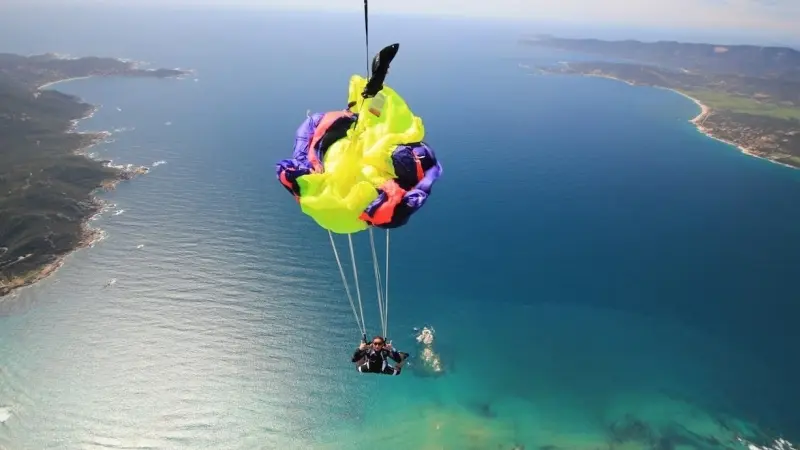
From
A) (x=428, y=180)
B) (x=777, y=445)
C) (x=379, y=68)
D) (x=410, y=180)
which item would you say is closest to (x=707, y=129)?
(x=777, y=445)

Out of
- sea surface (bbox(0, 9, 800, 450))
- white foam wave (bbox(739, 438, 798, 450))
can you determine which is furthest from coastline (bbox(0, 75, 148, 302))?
white foam wave (bbox(739, 438, 798, 450))

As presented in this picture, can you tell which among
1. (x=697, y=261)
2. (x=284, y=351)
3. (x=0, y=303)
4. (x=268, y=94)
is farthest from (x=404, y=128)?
(x=268, y=94)

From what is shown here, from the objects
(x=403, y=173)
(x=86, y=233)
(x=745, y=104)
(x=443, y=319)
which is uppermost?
(x=403, y=173)

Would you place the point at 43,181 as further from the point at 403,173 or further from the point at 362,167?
the point at 403,173

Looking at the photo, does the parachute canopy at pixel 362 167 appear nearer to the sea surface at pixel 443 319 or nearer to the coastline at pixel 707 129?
the sea surface at pixel 443 319

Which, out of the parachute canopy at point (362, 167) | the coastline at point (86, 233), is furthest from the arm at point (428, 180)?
the coastline at point (86, 233)

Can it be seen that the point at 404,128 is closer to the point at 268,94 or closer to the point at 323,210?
the point at 323,210
